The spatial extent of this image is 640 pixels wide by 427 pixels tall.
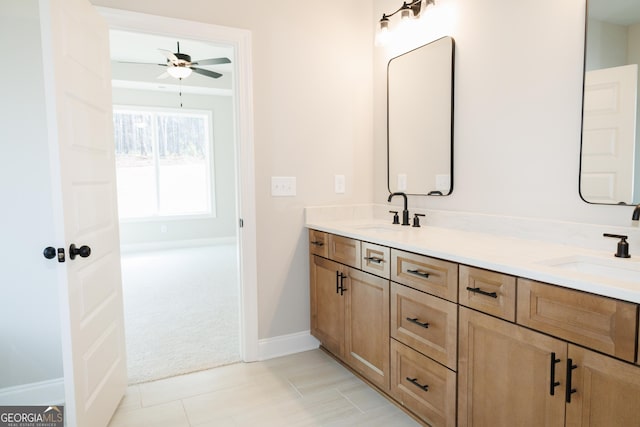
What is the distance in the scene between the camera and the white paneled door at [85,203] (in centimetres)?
155

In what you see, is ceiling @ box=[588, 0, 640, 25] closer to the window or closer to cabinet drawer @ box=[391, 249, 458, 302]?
cabinet drawer @ box=[391, 249, 458, 302]

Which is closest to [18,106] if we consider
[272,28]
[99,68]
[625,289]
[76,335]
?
[99,68]

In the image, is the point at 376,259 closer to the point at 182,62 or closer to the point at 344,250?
the point at 344,250

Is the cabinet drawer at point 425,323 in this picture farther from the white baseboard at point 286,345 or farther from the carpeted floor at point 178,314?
the carpeted floor at point 178,314

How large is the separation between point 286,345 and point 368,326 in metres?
0.85

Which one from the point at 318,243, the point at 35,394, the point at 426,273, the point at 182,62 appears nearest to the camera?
the point at 426,273

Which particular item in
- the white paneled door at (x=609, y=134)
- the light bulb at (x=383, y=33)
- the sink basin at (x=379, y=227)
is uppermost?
the light bulb at (x=383, y=33)

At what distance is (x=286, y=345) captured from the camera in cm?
280

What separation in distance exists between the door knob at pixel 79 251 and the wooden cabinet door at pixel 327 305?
1.35 m

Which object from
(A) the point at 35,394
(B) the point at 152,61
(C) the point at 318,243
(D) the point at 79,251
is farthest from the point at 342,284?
(B) the point at 152,61

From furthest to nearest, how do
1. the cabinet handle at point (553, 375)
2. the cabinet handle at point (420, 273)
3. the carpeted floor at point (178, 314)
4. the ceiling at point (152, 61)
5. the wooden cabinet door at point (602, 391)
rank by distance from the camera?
the ceiling at point (152, 61), the carpeted floor at point (178, 314), the cabinet handle at point (420, 273), the cabinet handle at point (553, 375), the wooden cabinet door at point (602, 391)

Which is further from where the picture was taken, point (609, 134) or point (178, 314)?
point (178, 314)
